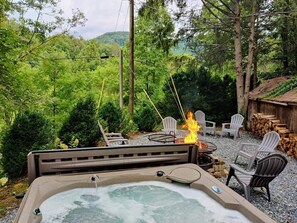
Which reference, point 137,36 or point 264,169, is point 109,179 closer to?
point 264,169

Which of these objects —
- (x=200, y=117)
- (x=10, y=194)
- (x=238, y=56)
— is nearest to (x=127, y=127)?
(x=200, y=117)

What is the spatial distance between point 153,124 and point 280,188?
5.80m

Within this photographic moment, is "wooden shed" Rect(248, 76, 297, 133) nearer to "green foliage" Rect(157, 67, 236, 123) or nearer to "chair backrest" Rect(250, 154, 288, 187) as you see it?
"green foliage" Rect(157, 67, 236, 123)

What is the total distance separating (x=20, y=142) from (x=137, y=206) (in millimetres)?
2699

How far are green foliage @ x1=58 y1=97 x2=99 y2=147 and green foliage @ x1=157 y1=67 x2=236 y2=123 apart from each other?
523 centimetres

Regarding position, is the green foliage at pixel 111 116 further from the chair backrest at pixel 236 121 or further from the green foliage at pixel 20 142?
the chair backrest at pixel 236 121

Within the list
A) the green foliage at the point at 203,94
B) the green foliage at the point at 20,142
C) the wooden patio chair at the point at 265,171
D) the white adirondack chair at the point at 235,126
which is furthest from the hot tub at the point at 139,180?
the green foliage at the point at 203,94

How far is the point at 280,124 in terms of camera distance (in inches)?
301

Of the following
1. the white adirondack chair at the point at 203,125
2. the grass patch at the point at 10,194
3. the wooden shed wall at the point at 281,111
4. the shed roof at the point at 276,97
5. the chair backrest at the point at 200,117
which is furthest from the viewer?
the chair backrest at the point at 200,117

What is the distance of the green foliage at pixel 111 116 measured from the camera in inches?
319

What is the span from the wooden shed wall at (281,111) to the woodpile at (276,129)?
0.15m

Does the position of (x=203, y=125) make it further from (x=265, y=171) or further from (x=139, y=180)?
(x=139, y=180)

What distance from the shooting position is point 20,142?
459 cm

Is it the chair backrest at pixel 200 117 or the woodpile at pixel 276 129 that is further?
the chair backrest at pixel 200 117
